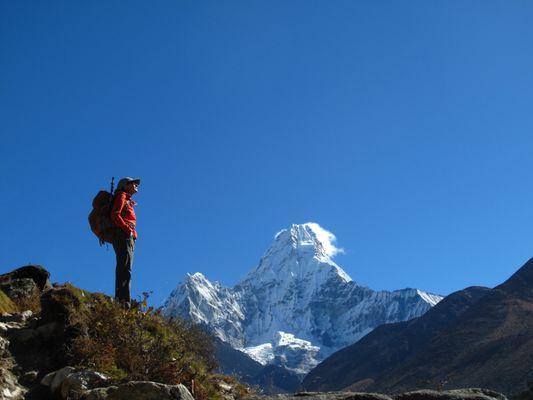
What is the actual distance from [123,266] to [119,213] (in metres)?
0.85

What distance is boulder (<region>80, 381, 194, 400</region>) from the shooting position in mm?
6098

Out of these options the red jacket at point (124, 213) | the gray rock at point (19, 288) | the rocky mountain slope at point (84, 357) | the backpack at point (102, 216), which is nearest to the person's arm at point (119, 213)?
the red jacket at point (124, 213)

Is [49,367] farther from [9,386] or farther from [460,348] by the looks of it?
[460,348]

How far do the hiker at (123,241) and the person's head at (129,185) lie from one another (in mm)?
41

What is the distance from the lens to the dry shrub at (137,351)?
295 inches

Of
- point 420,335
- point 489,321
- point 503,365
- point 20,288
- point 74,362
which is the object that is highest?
point 420,335

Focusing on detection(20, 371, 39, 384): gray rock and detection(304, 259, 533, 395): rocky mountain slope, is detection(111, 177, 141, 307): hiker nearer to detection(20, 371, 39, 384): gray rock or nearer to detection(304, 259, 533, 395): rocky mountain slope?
detection(20, 371, 39, 384): gray rock

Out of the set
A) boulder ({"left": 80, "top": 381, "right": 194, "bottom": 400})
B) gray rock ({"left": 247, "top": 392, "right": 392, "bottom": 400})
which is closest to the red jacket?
gray rock ({"left": 247, "top": 392, "right": 392, "bottom": 400})

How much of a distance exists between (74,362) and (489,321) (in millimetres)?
130524

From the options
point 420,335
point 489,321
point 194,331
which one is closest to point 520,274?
point 489,321

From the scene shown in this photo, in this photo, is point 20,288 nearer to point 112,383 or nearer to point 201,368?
point 201,368

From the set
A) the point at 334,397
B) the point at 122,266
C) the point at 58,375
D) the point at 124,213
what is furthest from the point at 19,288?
the point at 334,397

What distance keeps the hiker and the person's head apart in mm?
41

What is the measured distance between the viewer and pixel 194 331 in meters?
10.6
